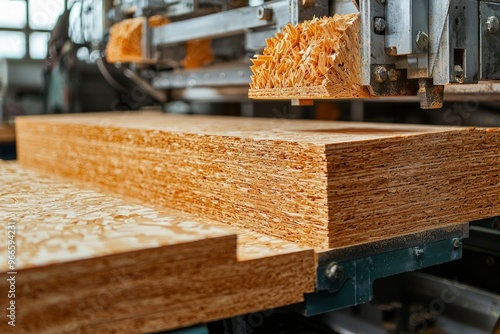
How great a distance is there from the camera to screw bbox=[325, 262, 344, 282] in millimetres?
1203

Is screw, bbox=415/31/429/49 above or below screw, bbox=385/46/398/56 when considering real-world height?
above

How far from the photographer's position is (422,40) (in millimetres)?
1381

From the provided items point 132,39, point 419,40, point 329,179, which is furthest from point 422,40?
point 132,39

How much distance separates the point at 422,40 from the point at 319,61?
0.23 meters

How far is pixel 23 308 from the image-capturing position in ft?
2.96

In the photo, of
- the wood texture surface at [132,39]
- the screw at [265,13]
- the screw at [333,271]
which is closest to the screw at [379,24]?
the screw at [265,13]

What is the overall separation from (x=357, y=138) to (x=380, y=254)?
24 cm

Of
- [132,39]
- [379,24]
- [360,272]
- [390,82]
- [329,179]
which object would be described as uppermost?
[132,39]

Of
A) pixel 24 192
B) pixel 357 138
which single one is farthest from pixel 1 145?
pixel 357 138

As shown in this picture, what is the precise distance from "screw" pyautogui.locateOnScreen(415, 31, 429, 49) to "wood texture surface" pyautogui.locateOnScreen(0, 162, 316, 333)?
1.75 feet

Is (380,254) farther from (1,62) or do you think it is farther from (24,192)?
(1,62)

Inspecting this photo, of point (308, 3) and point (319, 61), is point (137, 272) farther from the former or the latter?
point (308, 3)

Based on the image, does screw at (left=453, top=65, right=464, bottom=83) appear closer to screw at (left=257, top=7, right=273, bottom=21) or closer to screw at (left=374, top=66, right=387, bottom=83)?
screw at (left=374, top=66, right=387, bottom=83)

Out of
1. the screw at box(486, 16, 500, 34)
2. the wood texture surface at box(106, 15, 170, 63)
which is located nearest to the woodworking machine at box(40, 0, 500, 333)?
the screw at box(486, 16, 500, 34)
